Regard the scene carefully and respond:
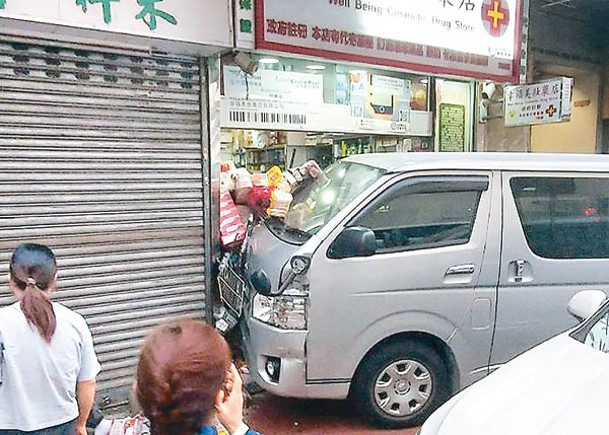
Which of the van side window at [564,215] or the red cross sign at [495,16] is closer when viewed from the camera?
the van side window at [564,215]

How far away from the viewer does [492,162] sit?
15.4 ft

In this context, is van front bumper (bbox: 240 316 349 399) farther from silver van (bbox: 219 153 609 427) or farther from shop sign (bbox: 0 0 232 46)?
shop sign (bbox: 0 0 232 46)

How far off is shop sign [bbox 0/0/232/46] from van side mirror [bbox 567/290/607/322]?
11.9ft

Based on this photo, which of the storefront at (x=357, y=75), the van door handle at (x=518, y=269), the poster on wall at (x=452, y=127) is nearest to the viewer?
the van door handle at (x=518, y=269)

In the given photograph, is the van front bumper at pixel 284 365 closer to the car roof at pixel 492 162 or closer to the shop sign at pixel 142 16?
the car roof at pixel 492 162

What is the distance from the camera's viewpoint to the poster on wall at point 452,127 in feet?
25.7

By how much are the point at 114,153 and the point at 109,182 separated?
0.26 m

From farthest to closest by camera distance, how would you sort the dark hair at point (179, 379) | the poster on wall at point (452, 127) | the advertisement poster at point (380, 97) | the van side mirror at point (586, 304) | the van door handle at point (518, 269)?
the poster on wall at point (452, 127) < the advertisement poster at point (380, 97) < the van door handle at point (518, 269) < the van side mirror at point (586, 304) < the dark hair at point (179, 379)

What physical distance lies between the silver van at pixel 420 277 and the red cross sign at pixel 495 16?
2946 mm

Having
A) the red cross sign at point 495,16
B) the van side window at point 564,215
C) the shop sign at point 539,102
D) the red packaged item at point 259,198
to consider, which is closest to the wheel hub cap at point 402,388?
the van side window at point 564,215

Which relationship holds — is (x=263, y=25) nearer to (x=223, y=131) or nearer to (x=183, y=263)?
(x=223, y=131)

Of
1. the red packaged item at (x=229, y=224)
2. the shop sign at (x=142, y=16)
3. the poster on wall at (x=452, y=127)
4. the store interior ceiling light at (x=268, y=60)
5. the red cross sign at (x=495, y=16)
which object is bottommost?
the red packaged item at (x=229, y=224)

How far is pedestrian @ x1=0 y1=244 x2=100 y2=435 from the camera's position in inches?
100

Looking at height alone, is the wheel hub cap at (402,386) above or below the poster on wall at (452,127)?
below
